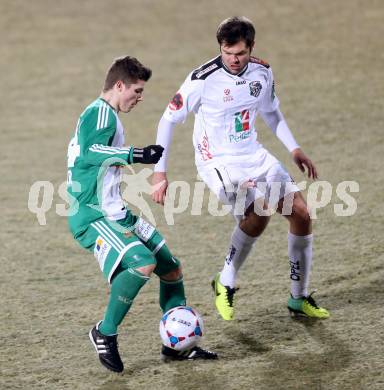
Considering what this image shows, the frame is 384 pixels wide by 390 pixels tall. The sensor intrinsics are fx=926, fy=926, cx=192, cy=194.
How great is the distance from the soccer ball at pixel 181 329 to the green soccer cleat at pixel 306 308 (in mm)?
845

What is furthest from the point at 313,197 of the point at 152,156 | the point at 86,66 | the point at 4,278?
the point at 86,66

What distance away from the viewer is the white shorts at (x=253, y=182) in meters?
5.65

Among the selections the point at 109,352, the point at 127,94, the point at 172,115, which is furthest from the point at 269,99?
the point at 109,352

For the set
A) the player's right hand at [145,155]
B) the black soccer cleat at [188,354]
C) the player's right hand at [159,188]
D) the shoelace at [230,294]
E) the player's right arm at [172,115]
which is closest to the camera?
the player's right hand at [145,155]

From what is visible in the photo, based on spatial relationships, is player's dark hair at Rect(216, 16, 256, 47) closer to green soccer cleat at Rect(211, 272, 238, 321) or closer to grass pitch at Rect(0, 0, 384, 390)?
green soccer cleat at Rect(211, 272, 238, 321)

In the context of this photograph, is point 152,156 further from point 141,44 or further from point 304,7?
point 304,7

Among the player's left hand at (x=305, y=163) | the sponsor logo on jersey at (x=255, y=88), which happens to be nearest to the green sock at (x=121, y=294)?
the player's left hand at (x=305, y=163)

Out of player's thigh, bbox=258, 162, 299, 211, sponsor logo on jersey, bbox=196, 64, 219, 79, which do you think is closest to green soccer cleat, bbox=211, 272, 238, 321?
player's thigh, bbox=258, 162, 299, 211

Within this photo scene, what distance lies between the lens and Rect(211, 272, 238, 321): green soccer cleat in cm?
571

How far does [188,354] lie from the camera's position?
16.9 feet

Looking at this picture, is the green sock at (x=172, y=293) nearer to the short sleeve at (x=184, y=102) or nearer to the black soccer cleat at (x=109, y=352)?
the black soccer cleat at (x=109, y=352)

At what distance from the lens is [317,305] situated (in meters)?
5.86

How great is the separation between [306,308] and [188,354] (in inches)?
36.9

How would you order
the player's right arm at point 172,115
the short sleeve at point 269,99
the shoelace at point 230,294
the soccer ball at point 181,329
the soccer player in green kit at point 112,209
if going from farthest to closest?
→ the short sleeve at point 269,99
the shoelace at point 230,294
the player's right arm at point 172,115
the soccer ball at point 181,329
the soccer player in green kit at point 112,209
